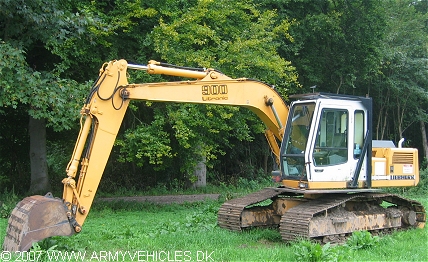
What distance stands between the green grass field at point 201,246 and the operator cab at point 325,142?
1.27 metres

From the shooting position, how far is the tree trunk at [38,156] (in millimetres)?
15859

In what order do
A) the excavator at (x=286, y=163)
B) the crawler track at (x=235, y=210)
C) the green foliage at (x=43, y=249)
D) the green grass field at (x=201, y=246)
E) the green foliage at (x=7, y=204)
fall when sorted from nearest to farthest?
the green foliage at (x=43, y=249) → the green grass field at (x=201, y=246) → the excavator at (x=286, y=163) → the crawler track at (x=235, y=210) → the green foliage at (x=7, y=204)

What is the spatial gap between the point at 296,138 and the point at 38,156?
10111 mm

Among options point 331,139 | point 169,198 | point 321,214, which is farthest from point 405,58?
point 321,214

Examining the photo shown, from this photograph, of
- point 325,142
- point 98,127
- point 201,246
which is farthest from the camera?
point 325,142

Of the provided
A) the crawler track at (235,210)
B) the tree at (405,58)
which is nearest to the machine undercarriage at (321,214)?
the crawler track at (235,210)

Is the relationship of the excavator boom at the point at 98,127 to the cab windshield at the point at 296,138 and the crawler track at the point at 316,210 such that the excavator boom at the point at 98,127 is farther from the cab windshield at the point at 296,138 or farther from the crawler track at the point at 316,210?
the crawler track at the point at 316,210

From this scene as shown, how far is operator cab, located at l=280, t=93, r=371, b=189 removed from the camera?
29.1 ft

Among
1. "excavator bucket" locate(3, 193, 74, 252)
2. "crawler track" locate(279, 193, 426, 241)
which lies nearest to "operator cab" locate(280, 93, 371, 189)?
"crawler track" locate(279, 193, 426, 241)

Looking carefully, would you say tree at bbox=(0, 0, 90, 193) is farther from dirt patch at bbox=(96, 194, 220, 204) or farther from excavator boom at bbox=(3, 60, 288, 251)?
dirt patch at bbox=(96, 194, 220, 204)

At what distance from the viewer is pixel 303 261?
6953mm

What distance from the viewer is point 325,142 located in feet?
29.6

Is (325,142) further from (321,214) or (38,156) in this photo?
(38,156)

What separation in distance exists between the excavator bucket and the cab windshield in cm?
422
